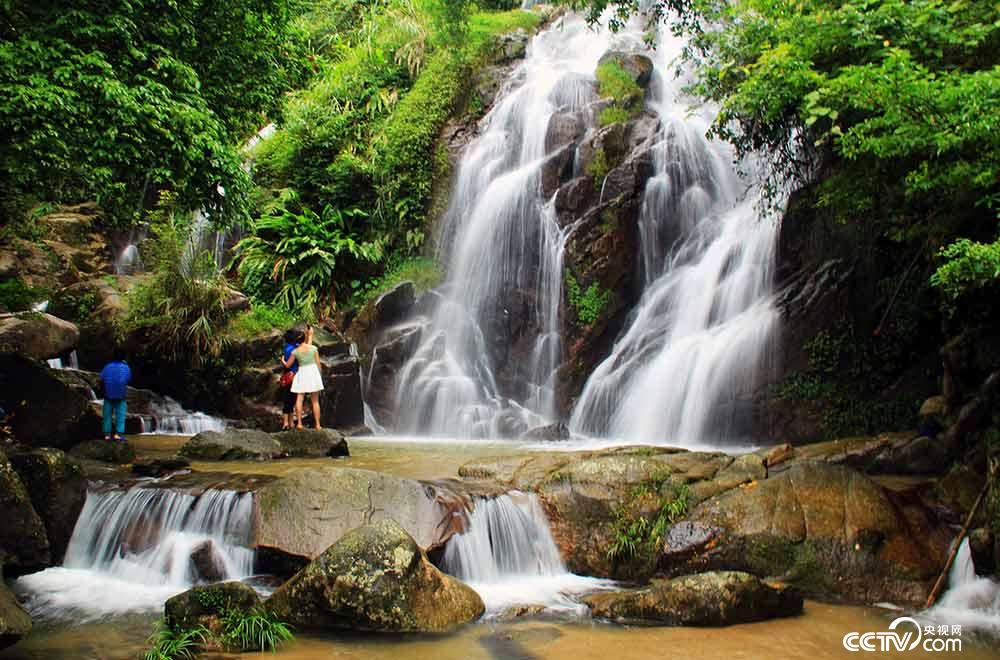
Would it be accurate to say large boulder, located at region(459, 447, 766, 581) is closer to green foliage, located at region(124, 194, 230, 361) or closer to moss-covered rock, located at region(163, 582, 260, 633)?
moss-covered rock, located at region(163, 582, 260, 633)

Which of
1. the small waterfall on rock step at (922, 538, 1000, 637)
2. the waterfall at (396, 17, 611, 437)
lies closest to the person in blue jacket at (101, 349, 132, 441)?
the waterfall at (396, 17, 611, 437)

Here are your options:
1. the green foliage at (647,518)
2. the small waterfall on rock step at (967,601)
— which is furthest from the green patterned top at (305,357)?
the small waterfall on rock step at (967,601)

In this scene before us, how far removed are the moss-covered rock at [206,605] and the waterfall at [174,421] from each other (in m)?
8.06

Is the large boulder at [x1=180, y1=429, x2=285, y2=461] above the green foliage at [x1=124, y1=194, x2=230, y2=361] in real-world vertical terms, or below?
below

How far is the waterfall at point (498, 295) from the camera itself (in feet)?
47.4

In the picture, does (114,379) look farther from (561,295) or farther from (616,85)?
(616,85)

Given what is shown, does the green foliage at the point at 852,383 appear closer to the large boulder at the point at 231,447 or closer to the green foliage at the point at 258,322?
the large boulder at the point at 231,447

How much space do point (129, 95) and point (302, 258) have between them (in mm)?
10820

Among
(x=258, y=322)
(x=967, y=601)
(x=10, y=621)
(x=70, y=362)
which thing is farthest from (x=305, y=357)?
(x=967, y=601)

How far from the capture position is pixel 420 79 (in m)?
20.3

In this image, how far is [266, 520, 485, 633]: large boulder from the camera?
5355 mm

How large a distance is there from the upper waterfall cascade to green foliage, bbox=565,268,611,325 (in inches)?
12.5

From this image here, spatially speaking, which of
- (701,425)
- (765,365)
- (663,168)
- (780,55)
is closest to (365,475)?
(780,55)

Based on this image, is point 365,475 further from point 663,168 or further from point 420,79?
point 420,79
